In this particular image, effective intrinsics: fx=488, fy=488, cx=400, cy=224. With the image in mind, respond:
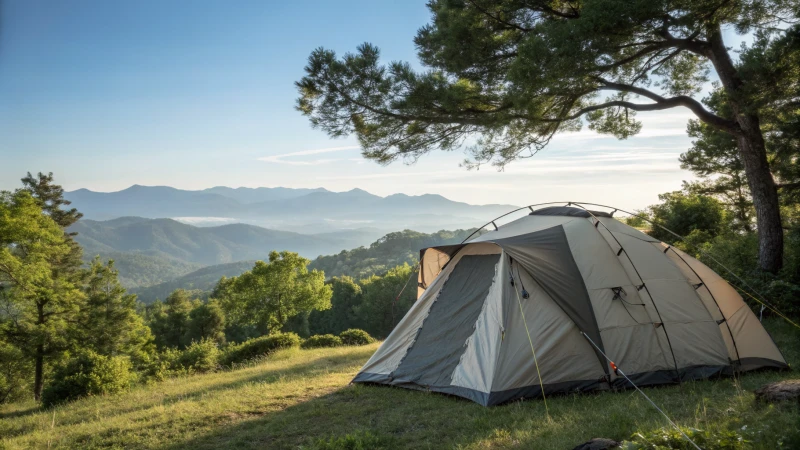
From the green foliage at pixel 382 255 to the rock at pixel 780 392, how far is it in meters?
87.9

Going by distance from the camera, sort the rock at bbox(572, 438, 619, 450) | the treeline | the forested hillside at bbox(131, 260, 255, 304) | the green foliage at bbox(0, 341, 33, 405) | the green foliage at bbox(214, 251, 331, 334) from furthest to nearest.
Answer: the forested hillside at bbox(131, 260, 255, 304)
the green foliage at bbox(214, 251, 331, 334)
the green foliage at bbox(0, 341, 33, 405)
the treeline
the rock at bbox(572, 438, 619, 450)

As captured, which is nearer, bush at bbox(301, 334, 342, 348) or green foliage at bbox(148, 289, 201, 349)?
bush at bbox(301, 334, 342, 348)

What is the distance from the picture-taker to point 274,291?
29.8m

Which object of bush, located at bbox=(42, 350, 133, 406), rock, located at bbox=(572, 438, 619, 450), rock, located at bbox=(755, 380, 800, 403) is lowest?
bush, located at bbox=(42, 350, 133, 406)

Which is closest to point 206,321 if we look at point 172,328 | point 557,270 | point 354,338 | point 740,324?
point 172,328

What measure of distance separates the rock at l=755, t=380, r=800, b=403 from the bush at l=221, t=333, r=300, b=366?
13285mm

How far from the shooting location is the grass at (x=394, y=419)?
4.36 metres

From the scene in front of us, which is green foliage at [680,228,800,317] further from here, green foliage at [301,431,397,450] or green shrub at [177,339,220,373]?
green shrub at [177,339,220,373]

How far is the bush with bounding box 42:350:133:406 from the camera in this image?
9617 millimetres

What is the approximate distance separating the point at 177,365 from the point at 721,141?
1965 centimetres

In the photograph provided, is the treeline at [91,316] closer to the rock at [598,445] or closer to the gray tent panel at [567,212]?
the gray tent panel at [567,212]

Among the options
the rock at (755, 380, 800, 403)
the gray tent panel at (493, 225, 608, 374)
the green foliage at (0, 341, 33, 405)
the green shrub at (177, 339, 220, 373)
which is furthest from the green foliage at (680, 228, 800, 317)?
the green foliage at (0, 341, 33, 405)

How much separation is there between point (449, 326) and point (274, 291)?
24.4 meters

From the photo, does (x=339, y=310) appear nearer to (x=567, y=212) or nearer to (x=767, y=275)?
(x=767, y=275)
